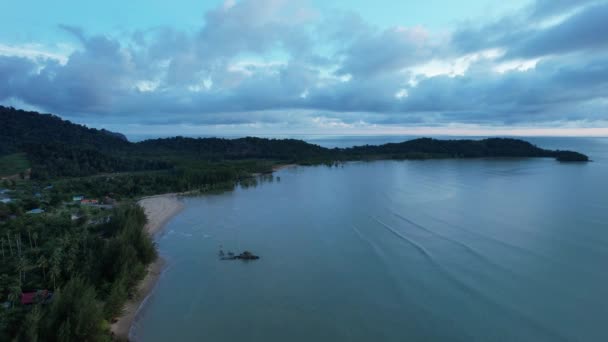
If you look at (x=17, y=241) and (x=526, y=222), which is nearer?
(x=17, y=241)

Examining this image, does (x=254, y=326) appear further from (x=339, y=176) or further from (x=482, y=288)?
(x=339, y=176)

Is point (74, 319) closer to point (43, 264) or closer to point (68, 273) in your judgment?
point (68, 273)

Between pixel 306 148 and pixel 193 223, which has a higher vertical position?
pixel 306 148

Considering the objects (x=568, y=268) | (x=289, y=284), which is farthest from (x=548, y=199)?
(x=289, y=284)

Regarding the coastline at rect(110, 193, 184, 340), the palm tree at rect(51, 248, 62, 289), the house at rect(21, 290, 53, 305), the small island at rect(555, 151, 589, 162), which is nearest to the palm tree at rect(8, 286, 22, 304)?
the house at rect(21, 290, 53, 305)

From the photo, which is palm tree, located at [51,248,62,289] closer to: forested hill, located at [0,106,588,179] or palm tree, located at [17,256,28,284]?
palm tree, located at [17,256,28,284]

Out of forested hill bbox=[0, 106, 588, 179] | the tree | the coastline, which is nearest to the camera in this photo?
the tree
